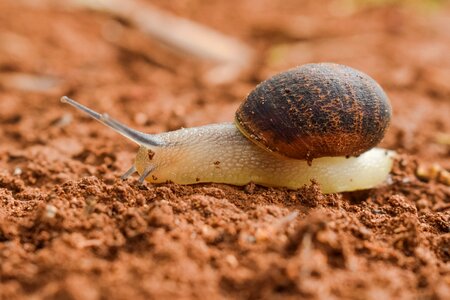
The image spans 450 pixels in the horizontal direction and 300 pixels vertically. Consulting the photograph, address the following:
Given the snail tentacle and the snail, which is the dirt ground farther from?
the snail

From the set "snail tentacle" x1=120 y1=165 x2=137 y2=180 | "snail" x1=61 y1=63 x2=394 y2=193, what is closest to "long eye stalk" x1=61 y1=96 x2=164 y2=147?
"snail" x1=61 y1=63 x2=394 y2=193

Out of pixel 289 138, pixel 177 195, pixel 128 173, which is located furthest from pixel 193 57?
pixel 177 195

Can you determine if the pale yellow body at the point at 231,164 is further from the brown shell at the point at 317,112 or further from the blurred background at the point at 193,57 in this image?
the blurred background at the point at 193,57

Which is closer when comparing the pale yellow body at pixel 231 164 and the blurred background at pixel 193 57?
the pale yellow body at pixel 231 164

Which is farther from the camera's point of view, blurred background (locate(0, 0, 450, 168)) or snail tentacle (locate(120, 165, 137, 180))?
blurred background (locate(0, 0, 450, 168))

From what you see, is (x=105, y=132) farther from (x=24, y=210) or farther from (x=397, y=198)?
(x=397, y=198)

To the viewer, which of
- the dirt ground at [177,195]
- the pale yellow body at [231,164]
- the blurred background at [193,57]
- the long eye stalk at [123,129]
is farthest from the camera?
the blurred background at [193,57]

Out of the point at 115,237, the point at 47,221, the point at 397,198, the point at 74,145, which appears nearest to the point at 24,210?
the point at 47,221

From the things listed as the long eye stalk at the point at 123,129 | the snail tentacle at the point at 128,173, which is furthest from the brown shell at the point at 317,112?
the snail tentacle at the point at 128,173
